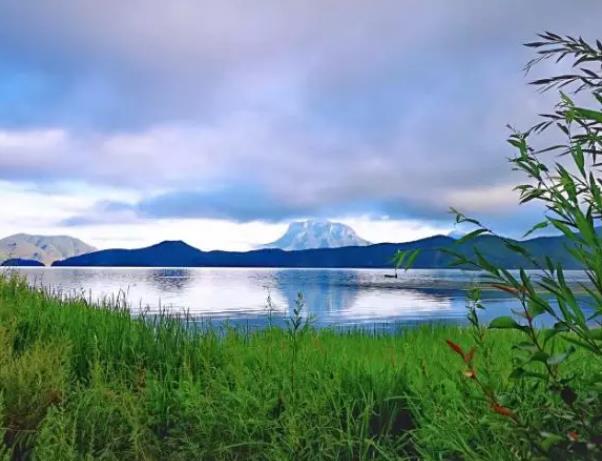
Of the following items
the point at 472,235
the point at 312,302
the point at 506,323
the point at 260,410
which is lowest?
the point at 312,302

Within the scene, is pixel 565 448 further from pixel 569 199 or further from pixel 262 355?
pixel 262 355

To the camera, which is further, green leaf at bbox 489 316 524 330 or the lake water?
the lake water

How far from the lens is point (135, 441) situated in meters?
→ 4.47

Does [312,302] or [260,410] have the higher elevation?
[260,410]

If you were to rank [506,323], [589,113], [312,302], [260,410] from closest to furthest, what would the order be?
1. [506,323]
2. [589,113]
3. [260,410]
4. [312,302]

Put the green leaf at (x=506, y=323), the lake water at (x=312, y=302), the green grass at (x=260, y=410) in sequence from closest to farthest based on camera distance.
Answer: the green leaf at (x=506, y=323) → the green grass at (x=260, y=410) → the lake water at (x=312, y=302)

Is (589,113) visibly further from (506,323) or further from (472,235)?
(506,323)

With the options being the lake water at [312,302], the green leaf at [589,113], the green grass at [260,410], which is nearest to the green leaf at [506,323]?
the lake water at [312,302]

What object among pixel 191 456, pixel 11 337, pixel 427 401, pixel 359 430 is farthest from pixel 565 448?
pixel 11 337

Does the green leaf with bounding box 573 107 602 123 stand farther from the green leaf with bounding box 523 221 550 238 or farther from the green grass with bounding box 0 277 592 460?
the green grass with bounding box 0 277 592 460

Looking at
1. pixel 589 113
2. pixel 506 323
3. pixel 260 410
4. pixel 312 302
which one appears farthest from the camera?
pixel 312 302

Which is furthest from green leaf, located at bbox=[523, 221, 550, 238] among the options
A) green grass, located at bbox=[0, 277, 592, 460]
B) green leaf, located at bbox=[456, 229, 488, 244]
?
green grass, located at bbox=[0, 277, 592, 460]

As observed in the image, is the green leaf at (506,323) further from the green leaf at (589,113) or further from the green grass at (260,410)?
the green grass at (260,410)

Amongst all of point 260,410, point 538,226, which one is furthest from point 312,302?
point 538,226
